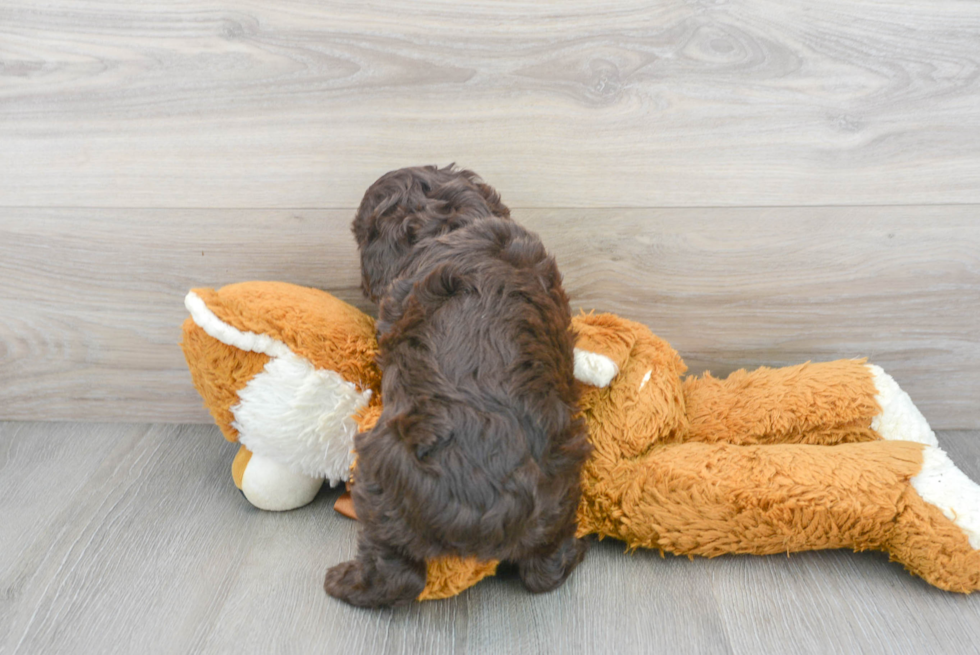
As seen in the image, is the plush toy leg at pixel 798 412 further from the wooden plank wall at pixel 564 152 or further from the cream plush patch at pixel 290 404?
the cream plush patch at pixel 290 404

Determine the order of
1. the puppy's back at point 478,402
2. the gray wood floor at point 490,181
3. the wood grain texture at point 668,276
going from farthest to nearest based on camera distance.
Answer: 1. the wood grain texture at point 668,276
2. the gray wood floor at point 490,181
3. the puppy's back at point 478,402

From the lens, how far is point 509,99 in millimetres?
1088

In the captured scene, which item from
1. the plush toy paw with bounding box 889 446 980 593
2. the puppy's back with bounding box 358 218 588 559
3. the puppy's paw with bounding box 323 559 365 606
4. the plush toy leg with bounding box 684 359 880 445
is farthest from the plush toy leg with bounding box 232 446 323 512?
the plush toy paw with bounding box 889 446 980 593

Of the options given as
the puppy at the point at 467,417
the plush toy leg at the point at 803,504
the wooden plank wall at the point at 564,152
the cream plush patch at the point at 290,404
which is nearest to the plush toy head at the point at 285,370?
the cream plush patch at the point at 290,404

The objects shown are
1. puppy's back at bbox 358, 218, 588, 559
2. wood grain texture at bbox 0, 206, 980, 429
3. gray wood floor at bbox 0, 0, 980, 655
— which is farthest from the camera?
wood grain texture at bbox 0, 206, 980, 429

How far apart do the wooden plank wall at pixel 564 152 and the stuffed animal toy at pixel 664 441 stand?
17 cm

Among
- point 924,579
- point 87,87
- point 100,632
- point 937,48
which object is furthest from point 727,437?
point 87,87

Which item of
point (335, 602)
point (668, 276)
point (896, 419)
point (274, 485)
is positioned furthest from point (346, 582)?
point (896, 419)

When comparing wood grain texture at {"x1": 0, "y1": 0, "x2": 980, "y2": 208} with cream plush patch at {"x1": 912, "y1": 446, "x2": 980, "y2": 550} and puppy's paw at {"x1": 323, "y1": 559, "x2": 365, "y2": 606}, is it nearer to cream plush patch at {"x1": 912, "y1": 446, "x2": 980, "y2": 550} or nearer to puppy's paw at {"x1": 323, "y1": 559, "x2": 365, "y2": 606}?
cream plush patch at {"x1": 912, "y1": 446, "x2": 980, "y2": 550}

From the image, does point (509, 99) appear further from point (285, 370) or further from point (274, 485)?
point (274, 485)

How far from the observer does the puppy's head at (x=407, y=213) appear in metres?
0.90

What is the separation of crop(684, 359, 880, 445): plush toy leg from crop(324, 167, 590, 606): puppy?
0.99 ft

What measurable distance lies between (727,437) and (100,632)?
880 millimetres

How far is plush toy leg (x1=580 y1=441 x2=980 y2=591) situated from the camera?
0.87 meters
